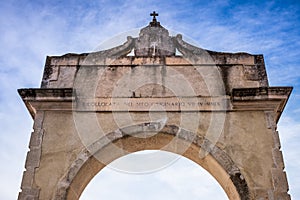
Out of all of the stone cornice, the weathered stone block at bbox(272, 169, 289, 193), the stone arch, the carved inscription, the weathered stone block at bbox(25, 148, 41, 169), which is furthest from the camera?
the carved inscription

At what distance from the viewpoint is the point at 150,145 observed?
22.6 ft

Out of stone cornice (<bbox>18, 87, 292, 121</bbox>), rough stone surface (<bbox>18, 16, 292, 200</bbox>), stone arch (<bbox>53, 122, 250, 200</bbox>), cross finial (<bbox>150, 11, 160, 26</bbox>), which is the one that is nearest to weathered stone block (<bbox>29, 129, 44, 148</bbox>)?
rough stone surface (<bbox>18, 16, 292, 200</bbox>)

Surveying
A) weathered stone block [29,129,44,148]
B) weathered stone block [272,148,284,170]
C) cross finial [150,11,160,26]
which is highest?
cross finial [150,11,160,26]

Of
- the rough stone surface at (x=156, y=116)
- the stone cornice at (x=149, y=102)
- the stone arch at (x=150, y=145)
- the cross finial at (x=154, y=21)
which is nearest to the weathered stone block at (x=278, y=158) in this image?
the rough stone surface at (x=156, y=116)

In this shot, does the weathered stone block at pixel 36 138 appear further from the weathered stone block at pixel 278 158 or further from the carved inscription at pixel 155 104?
the weathered stone block at pixel 278 158

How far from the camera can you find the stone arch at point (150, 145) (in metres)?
5.84

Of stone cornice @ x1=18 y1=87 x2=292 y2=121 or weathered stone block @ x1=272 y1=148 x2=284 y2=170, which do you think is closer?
weathered stone block @ x1=272 y1=148 x2=284 y2=170

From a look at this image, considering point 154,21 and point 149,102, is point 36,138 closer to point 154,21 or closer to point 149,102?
point 149,102

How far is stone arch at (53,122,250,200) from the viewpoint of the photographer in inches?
230

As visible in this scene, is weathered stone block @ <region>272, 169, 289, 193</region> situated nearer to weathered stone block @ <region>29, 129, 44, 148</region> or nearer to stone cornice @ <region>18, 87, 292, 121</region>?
stone cornice @ <region>18, 87, 292, 121</region>

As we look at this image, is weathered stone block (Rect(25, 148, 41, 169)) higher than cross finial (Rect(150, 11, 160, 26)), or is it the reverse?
cross finial (Rect(150, 11, 160, 26))

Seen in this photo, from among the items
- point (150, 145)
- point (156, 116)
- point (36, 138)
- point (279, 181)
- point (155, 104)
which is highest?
point (155, 104)

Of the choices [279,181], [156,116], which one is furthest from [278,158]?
[156,116]

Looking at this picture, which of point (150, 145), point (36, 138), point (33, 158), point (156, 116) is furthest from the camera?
point (150, 145)
